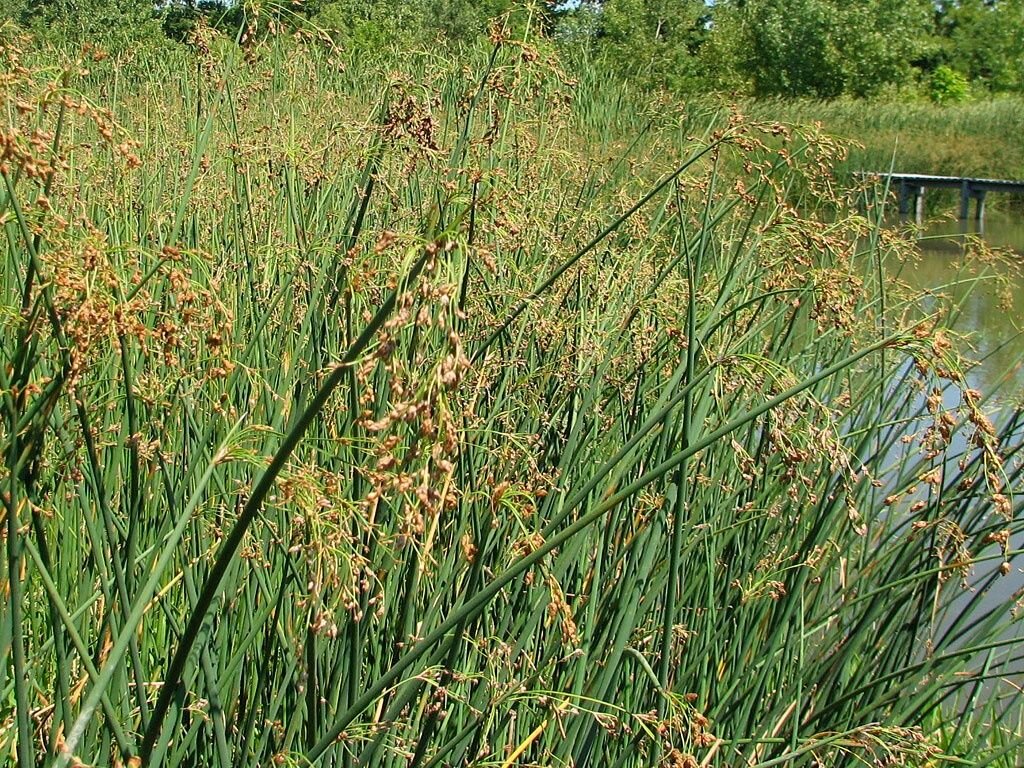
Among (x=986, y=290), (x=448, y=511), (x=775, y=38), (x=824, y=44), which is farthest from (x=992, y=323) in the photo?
(x=775, y=38)

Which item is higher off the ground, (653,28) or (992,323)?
(653,28)

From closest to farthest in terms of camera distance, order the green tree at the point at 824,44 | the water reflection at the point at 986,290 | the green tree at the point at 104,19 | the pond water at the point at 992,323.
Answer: the pond water at the point at 992,323 → the water reflection at the point at 986,290 → the green tree at the point at 104,19 → the green tree at the point at 824,44

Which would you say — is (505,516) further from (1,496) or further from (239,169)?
(239,169)

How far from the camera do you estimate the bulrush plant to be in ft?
3.19

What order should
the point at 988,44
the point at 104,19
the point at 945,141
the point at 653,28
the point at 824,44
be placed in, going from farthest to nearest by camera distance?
the point at 988,44, the point at 824,44, the point at 653,28, the point at 945,141, the point at 104,19

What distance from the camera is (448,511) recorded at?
4.19 feet

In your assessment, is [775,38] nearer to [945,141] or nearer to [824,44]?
[824,44]

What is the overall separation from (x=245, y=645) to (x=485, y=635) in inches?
13.1

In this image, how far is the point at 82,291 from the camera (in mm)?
958

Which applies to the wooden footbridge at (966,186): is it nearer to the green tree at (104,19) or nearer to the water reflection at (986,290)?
the water reflection at (986,290)

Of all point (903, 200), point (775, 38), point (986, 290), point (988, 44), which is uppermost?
point (988, 44)

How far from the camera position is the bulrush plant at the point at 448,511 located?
3.19ft

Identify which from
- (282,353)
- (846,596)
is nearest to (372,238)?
→ (282,353)

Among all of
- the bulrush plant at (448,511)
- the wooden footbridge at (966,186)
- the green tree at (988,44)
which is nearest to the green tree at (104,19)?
the wooden footbridge at (966,186)
